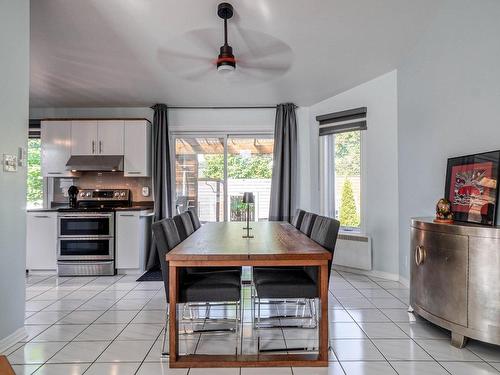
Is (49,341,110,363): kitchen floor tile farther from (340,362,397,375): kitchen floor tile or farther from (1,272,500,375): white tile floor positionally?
(340,362,397,375): kitchen floor tile

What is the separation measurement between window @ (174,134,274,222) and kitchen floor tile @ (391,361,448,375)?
10.7ft

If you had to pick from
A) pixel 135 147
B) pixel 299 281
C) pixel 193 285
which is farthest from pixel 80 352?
pixel 135 147

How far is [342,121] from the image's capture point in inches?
173

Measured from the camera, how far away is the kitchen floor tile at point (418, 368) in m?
1.96

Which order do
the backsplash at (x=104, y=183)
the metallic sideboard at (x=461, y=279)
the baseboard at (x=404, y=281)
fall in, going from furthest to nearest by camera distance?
the backsplash at (x=104, y=183)
the baseboard at (x=404, y=281)
the metallic sideboard at (x=461, y=279)

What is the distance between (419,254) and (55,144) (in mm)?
4849

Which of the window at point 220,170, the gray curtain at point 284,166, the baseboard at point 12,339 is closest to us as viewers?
the baseboard at point 12,339

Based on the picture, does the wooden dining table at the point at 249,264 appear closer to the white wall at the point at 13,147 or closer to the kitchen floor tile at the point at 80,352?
the kitchen floor tile at the point at 80,352

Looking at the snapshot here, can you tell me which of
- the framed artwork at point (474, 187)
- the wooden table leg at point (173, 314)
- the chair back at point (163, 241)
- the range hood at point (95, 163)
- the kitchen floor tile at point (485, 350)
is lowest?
the kitchen floor tile at point (485, 350)

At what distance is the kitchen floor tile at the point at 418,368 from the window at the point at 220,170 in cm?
325

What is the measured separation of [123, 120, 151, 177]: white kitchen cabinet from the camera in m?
4.64

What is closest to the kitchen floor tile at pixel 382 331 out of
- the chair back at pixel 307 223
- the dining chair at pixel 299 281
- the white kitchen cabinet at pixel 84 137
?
the dining chair at pixel 299 281

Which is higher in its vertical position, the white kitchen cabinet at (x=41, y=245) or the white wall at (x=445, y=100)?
the white wall at (x=445, y=100)

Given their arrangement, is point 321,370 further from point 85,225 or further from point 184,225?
point 85,225
